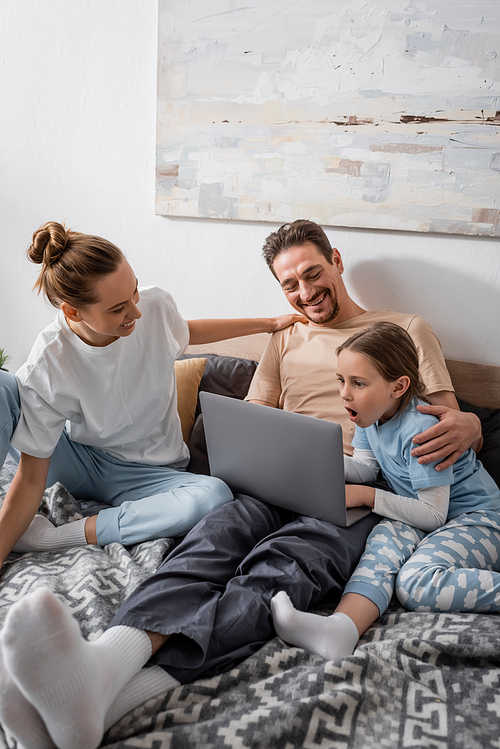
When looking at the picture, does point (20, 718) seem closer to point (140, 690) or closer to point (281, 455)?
point (140, 690)

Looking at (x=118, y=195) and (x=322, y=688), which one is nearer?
(x=322, y=688)

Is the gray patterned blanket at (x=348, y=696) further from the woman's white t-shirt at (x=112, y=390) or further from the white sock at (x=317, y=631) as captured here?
the woman's white t-shirt at (x=112, y=390)

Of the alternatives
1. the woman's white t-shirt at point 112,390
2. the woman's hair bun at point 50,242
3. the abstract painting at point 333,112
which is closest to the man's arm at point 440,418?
the abstract painting at point 333,112

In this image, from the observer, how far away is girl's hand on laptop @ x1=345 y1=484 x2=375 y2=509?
1367 mm

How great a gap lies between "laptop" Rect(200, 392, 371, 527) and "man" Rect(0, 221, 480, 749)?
1.8 inches

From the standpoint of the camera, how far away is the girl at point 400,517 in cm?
115

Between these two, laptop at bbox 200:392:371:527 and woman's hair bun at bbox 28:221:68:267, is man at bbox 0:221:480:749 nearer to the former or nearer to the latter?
laptop at bbox 200:392:371:527

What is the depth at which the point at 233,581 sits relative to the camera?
46.0 inches

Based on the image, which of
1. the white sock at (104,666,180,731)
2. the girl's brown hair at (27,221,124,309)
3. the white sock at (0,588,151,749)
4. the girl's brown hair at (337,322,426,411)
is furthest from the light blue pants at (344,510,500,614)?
the girl's brown hair at (27,221,124,309)

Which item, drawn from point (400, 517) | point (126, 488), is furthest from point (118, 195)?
point (400, 517)

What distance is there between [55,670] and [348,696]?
1.47ft

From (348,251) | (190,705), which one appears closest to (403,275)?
(348,251)

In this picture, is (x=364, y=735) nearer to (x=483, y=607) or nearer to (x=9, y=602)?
(x=483, y=607)

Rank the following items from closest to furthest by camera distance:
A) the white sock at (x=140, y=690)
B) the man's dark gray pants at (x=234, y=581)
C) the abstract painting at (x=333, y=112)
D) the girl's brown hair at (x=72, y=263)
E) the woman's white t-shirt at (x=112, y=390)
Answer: the white sock at (x=140, y=690), the man's dark gray pants at (x=234, y=581), the girl's brown hair at (x=72, y=263), the woman's white t-shirt at (x=112, y=390), the abstract painting at (x=333, y=112)
